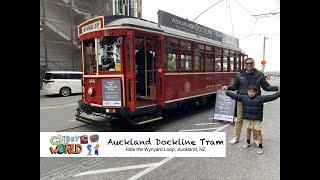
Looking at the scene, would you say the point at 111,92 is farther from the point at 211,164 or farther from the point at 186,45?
the point at 211,164

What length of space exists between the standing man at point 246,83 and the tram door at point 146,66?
1989 mm

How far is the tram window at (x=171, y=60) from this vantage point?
245 inches

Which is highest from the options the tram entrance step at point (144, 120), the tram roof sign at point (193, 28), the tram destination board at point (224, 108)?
the tram roof sign at point (193, 28)

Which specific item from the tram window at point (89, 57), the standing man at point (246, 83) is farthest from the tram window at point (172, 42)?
the standing man at point (246, 83)

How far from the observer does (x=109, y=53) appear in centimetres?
545

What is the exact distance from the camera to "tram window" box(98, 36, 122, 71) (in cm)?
533

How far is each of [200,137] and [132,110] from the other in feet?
5.79

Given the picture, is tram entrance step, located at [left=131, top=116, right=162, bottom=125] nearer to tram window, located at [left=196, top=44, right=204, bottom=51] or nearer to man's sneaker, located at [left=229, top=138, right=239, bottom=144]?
man's sneaker, located at [left=229, top=138, right=239, bottom=144]

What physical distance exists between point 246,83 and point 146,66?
2.37 m

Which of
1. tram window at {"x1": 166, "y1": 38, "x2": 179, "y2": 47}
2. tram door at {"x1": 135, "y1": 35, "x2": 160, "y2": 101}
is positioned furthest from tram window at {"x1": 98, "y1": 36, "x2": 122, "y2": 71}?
tram window at {"x1": 166, "y1": 38, "x2": 179, "y2": 47}

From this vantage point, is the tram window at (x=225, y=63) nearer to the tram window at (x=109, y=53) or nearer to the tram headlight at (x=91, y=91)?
the tram window at (x=109, y=53)

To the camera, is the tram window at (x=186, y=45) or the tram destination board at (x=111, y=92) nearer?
the tram destination board at (x=111, y=92)
